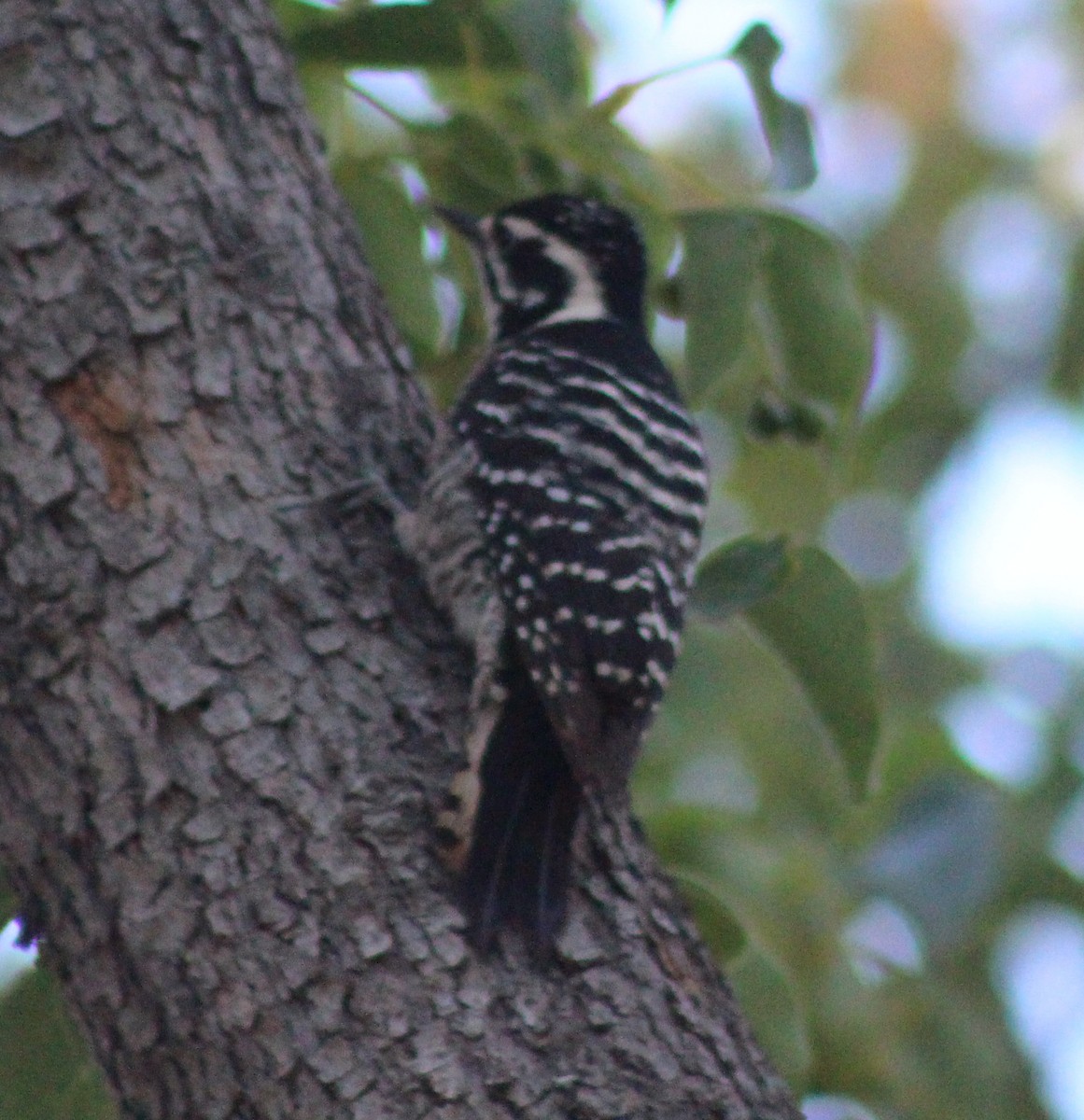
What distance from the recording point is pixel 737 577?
2.98 meters

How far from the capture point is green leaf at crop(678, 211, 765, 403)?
10.2 ft

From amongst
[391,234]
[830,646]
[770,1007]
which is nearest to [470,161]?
[391,234]

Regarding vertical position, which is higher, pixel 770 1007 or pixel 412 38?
pixel 412 38

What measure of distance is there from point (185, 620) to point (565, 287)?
59.3 inches

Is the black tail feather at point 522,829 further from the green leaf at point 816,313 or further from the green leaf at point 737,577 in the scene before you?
the green leaf at point 816,313

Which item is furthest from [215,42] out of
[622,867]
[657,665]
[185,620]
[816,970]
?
[816,970]

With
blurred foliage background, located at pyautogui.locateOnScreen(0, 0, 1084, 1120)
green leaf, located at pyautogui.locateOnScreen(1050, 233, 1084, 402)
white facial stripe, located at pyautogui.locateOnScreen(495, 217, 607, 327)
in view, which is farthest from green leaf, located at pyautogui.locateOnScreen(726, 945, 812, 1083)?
green leaf, located at pyautogui.locateOnScreen(1050, 233, 1084, 402)

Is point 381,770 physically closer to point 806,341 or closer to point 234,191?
point 234,191

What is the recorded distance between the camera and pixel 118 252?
9.03ft

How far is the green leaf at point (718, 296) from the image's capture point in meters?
3.10

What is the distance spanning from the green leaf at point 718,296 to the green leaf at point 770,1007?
90 cm

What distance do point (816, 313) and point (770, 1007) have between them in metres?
1.15

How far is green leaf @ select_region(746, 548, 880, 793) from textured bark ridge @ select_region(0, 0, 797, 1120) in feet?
1.63

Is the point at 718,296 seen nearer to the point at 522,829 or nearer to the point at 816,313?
the point at 816,313
